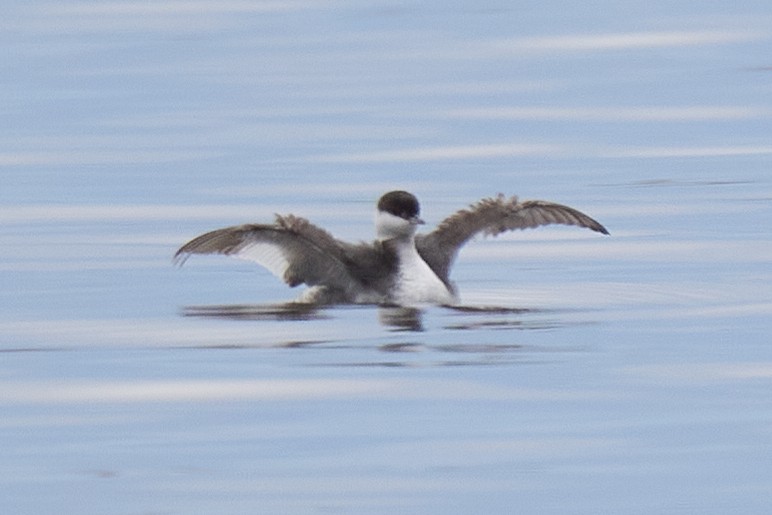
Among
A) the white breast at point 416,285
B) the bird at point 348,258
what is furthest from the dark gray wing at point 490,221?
the white breast at point 416,285

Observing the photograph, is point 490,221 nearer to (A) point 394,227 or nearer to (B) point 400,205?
(B) point 400,205

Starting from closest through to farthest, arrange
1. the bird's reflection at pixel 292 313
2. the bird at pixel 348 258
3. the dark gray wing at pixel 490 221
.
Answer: the bird's reflection at pixel 292 313
the bird at pixel 348 258
the dark gray wing at pixel 490 221

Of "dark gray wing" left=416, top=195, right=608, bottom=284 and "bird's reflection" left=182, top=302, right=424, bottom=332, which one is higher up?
"dark gray wing" left=416, top=195, right=608, bottom=284

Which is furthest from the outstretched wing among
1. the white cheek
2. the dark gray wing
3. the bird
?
the dark gray wing

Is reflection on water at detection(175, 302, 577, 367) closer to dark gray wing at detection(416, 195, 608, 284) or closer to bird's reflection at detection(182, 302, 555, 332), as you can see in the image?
bird's reflection at detection(182, 302, 555, 332)

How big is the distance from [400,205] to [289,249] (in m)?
0.65

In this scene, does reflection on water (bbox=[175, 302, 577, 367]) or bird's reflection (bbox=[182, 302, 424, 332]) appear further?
bird's reflection (bbox=[182, 302, 424, 332])

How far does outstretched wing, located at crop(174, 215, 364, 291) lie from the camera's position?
15.6 meters

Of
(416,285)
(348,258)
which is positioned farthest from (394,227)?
(416,285)

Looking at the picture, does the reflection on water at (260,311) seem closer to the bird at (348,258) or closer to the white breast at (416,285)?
the bird at (348,258)

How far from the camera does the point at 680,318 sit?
46.8 ft

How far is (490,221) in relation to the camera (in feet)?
54.9

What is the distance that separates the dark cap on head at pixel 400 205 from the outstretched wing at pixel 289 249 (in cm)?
33

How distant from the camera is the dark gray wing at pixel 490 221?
16547 mm
